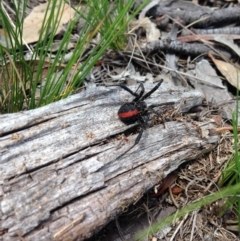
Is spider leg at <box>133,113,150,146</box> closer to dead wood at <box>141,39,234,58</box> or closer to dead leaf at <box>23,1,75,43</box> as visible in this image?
dead wood at <box>141,39,234,58</box>

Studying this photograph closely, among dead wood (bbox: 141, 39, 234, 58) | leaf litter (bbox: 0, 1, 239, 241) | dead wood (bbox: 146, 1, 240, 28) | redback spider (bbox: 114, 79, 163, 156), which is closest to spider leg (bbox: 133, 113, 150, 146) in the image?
redback spider (bbox: 114, 79, 163, 156)

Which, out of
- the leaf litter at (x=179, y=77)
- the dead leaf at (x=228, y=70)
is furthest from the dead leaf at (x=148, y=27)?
the dead leaf at (x=228, y=70)

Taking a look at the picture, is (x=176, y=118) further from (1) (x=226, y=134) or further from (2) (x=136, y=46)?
(2) (x=136, y=46)

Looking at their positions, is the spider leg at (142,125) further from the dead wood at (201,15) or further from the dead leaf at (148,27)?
the dead wood at (201,15)

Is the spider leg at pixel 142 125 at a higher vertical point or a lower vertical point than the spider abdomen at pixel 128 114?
lower

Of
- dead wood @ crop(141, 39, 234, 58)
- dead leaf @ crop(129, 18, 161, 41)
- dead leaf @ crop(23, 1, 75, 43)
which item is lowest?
dead wood @ crop(141, 39, 234, 58)

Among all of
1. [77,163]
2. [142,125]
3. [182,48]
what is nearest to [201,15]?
[182,48]

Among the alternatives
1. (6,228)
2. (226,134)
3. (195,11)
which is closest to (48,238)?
(6,228)
